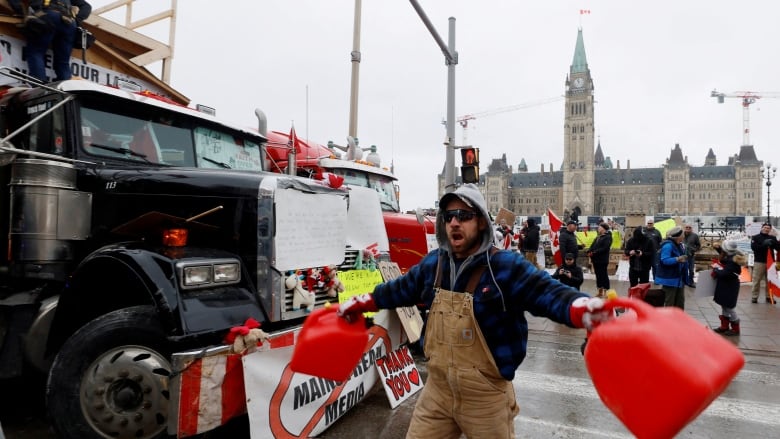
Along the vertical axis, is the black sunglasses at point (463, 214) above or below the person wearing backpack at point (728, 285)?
above

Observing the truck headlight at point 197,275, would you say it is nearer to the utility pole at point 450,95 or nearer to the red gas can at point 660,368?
the red gas can at point 660,368

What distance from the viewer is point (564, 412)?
4.88 m

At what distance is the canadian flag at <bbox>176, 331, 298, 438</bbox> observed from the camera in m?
3.06

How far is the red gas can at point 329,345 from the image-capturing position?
2.71 meters

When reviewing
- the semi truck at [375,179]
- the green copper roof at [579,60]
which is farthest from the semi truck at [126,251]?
the green copper roof at [579,60]

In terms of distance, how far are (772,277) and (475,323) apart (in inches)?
478

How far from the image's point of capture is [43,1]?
5.76m

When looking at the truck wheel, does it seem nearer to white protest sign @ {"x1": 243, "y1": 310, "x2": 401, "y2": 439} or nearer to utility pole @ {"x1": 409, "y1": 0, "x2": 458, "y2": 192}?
white protest sign @ {"x1": 243, "y1": 310, "x2": 401, "y2": 439}

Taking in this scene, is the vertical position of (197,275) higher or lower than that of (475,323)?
higher

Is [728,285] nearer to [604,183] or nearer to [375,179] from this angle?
[375,179]

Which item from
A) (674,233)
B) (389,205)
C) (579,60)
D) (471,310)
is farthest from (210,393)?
(579,60)

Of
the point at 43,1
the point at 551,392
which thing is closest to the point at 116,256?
the point at 43,1

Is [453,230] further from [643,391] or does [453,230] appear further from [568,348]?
[568,348]

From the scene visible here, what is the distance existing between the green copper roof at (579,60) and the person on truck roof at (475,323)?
182 m
